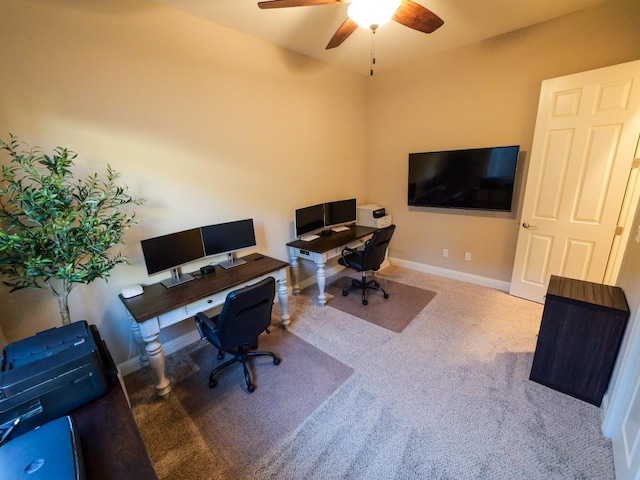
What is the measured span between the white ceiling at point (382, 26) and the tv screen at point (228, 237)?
1715 mm

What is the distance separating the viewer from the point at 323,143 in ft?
11.4

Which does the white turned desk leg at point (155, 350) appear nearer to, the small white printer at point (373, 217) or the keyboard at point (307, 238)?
the keyboard at point (307, 238)

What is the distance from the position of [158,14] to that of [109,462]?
2.74m

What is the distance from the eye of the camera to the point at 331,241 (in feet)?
10.6

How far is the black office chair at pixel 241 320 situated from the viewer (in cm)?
175

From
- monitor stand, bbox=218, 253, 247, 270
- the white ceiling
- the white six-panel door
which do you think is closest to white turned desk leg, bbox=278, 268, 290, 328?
monitor stand, bbox=218, 253, 247, 270

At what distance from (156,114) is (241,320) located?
174 cm

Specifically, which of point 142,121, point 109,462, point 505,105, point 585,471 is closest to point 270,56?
A: point 142,121

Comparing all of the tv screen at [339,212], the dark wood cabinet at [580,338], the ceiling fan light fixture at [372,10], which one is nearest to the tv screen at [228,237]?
the tv screen at [339,212]

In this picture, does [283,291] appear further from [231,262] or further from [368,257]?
[368,257]

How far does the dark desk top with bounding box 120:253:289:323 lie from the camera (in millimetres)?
1848

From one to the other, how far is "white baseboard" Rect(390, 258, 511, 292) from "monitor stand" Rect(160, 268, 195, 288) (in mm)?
3027

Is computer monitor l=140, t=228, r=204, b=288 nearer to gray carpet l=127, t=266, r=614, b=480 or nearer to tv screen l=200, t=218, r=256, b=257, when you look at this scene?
tv screen l=200, t=218, r=256, b=257

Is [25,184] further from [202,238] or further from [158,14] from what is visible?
[158,14]
